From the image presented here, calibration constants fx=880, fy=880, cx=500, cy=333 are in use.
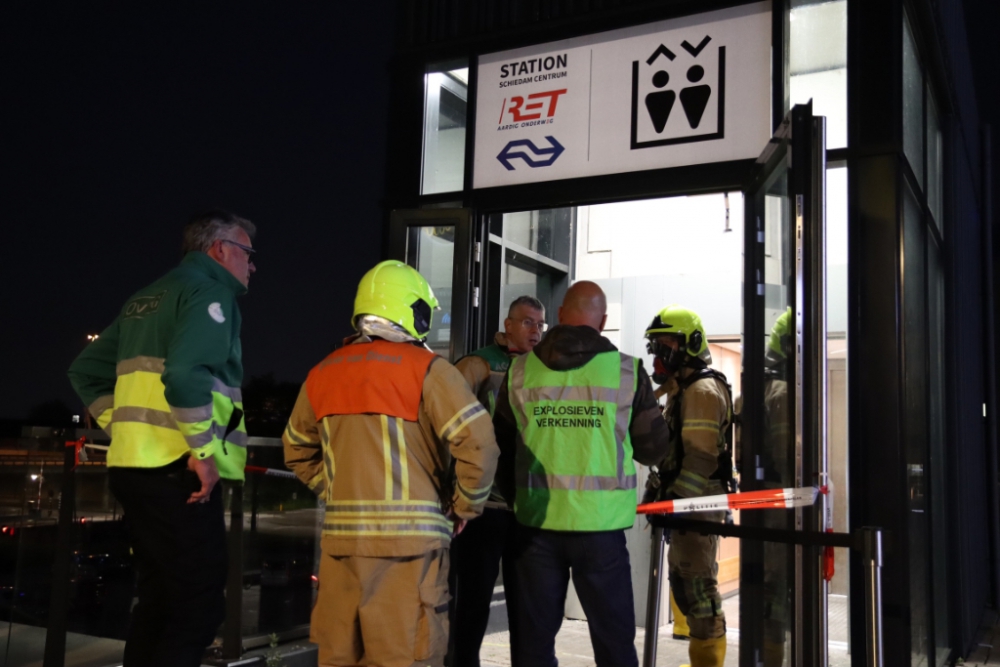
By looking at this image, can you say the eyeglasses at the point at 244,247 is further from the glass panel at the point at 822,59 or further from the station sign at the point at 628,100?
the glass panel at the point at 822,59

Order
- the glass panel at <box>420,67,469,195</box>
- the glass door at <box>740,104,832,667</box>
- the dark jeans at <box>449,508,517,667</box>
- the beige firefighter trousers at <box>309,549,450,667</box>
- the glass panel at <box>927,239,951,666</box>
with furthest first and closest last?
the glass panel at <box>420,67,469,195</box>
the glass panel at <box>927,239,951,666</box>
the dark jeans at <box>449,508,517,667</box>
the glass door at <box>740,104,832,667</box>
the beige firefighter trousers at <box>309,549,450,667</box>

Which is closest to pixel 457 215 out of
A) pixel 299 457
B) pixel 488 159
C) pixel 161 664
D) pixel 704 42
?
pixel 488 159

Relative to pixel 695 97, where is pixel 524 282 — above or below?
below

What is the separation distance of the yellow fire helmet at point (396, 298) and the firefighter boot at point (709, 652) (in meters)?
2.37

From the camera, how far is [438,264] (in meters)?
5.38

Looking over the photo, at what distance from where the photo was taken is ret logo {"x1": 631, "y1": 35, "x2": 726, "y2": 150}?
4.62 meters

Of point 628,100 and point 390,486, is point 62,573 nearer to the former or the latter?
point 390,486

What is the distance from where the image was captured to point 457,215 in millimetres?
5219

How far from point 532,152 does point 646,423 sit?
6.91 ft

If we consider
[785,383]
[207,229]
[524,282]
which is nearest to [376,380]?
[207,229]

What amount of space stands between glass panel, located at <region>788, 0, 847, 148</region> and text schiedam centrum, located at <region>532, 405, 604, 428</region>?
6.07 ft

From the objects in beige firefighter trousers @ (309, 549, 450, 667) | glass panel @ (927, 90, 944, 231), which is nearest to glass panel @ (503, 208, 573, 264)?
glass panel @ (927, 90, 944, 231)

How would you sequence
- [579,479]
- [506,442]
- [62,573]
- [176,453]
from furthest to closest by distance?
[62,573] → [506,442] → [579,479] → [176,453]

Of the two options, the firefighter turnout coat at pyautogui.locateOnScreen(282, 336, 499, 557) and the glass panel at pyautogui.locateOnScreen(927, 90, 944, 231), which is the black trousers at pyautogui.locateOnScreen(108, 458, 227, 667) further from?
the glass panel at pyautogui.locateOnScreen(927, 90, 944, 231)
